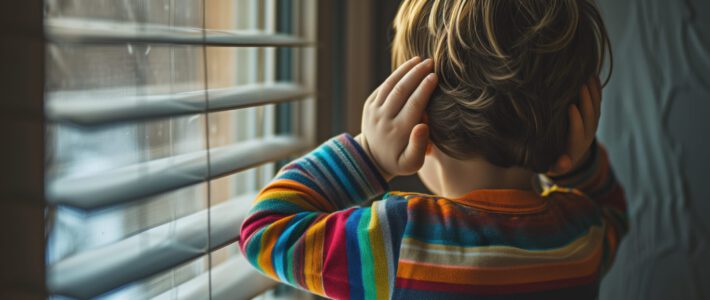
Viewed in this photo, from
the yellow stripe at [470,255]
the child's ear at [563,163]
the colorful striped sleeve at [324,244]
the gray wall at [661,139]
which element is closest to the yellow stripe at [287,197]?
the colorful striped sleeve at [324,244]

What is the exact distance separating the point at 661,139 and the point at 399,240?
1.96 feet

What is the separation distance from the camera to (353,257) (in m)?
0.68

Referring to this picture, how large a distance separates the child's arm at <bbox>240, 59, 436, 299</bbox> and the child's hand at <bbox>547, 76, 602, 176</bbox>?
17 centimetres

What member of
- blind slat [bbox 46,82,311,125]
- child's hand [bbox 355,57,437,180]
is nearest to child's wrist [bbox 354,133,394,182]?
child's hand [bbox 355,57,437,180]

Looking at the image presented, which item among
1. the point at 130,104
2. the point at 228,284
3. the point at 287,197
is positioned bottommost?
the point at 228,284

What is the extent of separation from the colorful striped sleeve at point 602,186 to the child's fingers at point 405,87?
0.97 ft

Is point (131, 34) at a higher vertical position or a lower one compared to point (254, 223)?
higher

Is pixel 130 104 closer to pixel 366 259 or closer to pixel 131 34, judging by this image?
pixel 131 34

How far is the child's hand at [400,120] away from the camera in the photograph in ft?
2.30

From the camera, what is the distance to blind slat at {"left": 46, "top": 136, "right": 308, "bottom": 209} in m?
0.52

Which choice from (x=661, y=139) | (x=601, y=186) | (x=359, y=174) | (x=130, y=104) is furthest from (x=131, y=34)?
(x=661, y=139)

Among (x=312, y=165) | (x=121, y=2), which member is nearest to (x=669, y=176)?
(x=312, y=165)

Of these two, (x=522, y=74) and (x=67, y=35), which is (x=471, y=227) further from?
(x=67, y=35)

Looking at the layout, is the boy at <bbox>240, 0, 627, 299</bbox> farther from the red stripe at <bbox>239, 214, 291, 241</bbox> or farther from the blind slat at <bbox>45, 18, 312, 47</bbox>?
the blind slat at <bbox>45, 18, 312, 47</bbox>
